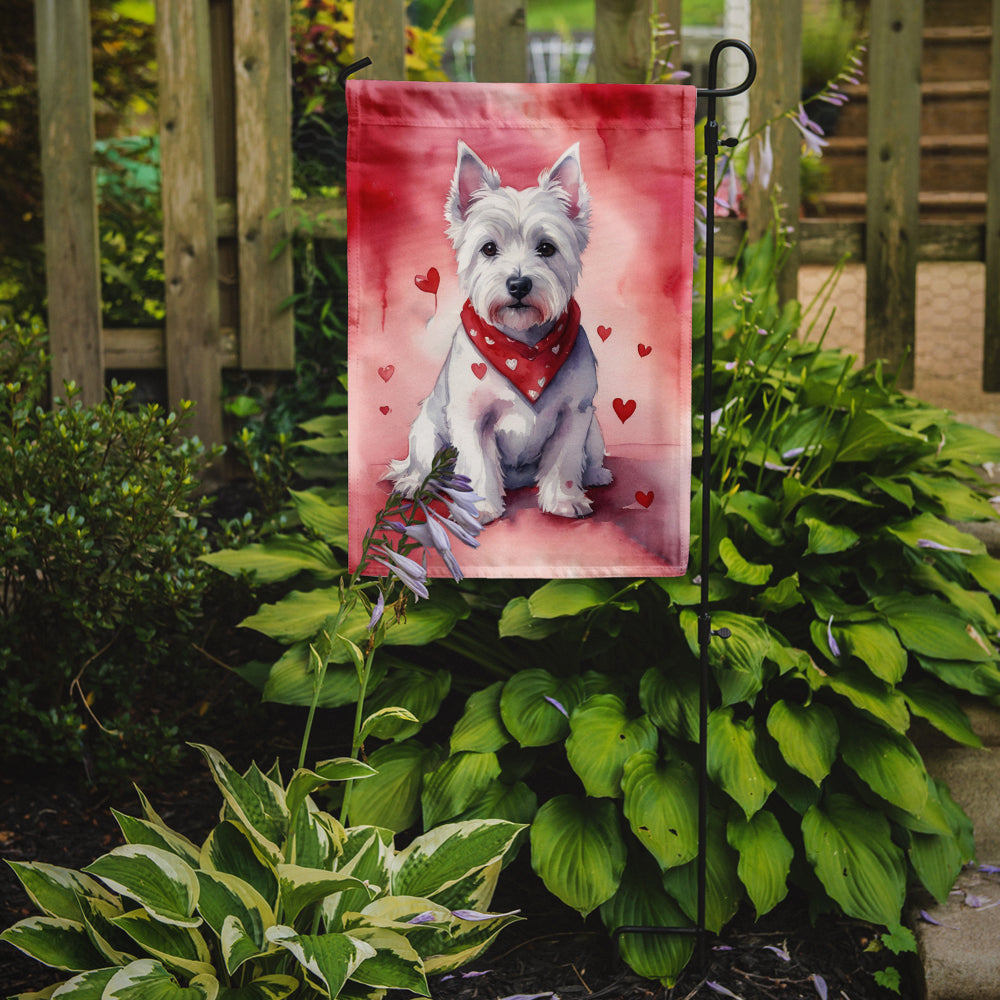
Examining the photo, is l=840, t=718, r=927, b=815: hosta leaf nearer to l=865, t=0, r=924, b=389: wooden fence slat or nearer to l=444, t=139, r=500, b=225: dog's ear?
l=444, t=139, r=500, b=225: dog's ear

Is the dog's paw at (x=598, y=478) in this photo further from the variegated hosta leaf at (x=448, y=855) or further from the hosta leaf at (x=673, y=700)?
the variegated hosta leaf at (x=448, y=855)

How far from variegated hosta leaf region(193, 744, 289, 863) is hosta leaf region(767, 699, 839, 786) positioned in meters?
0.92

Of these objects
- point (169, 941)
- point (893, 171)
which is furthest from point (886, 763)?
point (893, 171)

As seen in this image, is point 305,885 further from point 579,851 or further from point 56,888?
point 579,851

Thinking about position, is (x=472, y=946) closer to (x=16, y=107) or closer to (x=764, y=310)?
(x=764, y=310)

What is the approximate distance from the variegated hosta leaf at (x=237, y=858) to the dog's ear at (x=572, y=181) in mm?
1187

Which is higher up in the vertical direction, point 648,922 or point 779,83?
point 779,83

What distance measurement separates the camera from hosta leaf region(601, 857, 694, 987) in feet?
6.01

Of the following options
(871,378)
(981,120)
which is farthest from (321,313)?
(981,120)

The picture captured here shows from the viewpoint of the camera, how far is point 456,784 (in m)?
1.89

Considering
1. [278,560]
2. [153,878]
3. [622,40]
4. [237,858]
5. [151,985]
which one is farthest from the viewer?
[622,40]

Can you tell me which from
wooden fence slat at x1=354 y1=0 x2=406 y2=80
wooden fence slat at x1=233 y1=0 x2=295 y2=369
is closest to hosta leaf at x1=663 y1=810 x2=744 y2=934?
wooden fence slat at x1=233 y1=0 x2=295 y2=369

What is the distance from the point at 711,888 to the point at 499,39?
8.25 ft

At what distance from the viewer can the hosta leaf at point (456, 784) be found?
1878mm
